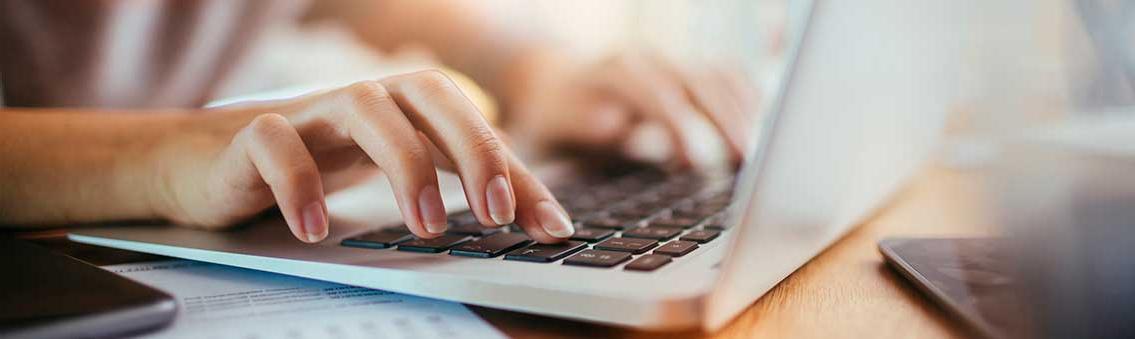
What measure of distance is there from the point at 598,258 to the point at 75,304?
188mm

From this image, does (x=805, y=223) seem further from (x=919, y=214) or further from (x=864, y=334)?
(x=919, y=214)

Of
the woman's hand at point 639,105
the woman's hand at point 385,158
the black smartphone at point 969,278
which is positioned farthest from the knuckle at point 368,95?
the woman's hand at point 639,105

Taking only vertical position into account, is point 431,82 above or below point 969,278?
above

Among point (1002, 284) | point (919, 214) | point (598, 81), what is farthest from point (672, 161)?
point (1002, 284)

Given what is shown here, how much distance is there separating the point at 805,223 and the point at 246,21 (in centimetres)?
80

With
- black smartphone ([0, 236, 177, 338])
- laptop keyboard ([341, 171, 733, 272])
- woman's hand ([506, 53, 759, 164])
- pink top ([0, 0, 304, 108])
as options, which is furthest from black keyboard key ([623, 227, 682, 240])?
pink top ([0, 0, 304, 108])

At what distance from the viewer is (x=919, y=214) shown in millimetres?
626

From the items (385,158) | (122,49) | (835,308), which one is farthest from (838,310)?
(122,49)

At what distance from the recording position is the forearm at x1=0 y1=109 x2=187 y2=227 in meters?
0.50

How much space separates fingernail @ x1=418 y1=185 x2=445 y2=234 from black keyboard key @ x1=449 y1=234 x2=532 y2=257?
0.01 meters

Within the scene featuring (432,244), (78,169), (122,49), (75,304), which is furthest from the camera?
(122,49)

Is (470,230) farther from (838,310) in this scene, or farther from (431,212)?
(838,310)

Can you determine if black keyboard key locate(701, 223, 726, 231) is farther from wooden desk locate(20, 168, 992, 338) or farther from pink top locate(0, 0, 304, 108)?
pink top locate(0, 0, 304, 108)

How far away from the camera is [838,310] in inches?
13.3
